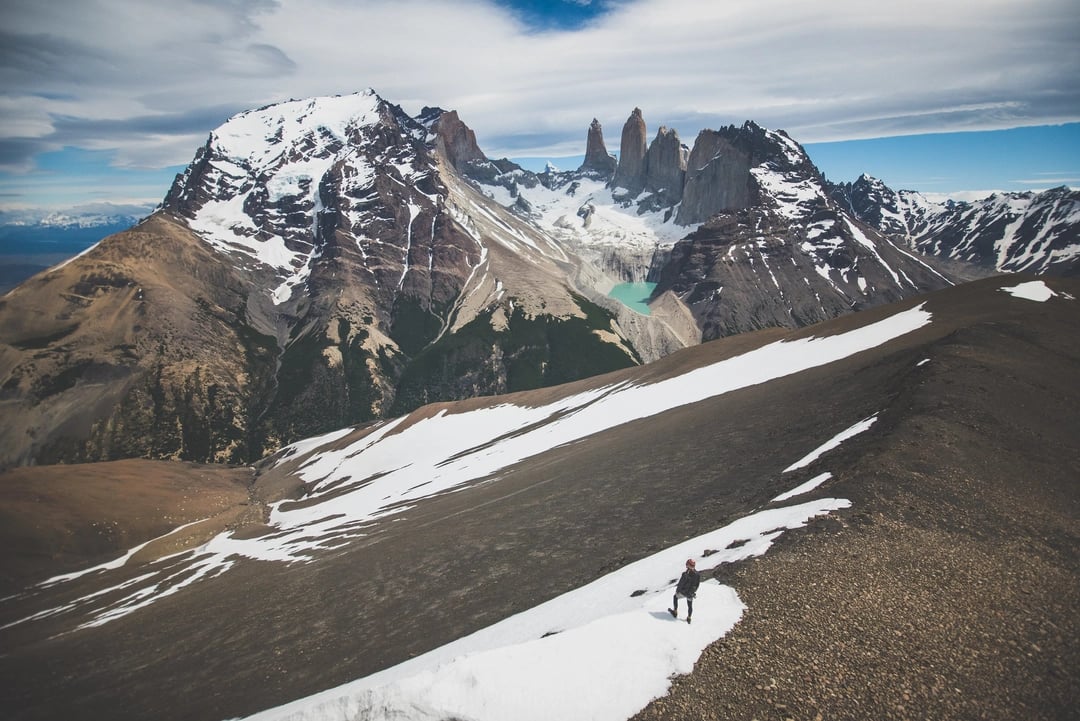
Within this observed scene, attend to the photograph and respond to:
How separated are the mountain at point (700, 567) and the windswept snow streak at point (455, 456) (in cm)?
81

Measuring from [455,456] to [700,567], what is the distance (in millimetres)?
78327

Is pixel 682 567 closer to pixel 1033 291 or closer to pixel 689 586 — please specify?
pixel 689 586

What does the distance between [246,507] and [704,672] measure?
370 feet

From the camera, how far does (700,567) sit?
74.8 feet

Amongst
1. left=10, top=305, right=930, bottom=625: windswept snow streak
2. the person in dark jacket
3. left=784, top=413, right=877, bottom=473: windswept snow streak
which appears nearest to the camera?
the person in dark jacket

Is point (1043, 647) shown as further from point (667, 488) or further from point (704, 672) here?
point (667, 488)

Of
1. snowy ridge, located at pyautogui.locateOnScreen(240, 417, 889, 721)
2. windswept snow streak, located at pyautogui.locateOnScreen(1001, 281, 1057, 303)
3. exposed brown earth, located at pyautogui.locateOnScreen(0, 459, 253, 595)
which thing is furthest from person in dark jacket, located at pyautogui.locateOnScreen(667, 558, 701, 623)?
exposed brown earth, located at pyautogui.locateOnScreen(0, 459, 253, 595)

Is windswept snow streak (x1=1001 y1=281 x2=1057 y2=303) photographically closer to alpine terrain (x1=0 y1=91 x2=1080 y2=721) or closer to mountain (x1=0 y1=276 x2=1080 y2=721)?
mountain (x1=0 y1=276 x2=1080 y2=721)

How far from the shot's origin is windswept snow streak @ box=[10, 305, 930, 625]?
6406 centimetres

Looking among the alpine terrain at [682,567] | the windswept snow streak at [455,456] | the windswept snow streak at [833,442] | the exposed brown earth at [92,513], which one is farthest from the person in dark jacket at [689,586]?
the exposed brown earth at [92,513]

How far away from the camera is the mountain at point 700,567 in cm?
1627

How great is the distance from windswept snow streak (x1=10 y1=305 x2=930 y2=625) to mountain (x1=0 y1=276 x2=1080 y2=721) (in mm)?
813

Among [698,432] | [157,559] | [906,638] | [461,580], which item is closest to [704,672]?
[906,638]

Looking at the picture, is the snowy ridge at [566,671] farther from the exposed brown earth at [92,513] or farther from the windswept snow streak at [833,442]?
the exposed brown earth at [92,513]
